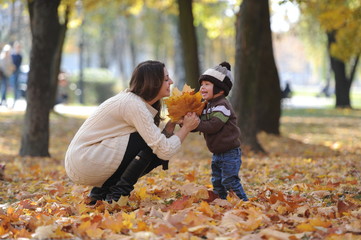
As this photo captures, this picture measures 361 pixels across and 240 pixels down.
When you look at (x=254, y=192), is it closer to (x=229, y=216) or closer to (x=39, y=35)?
(x=229, y=216)

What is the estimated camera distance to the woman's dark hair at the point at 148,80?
536 centimetres

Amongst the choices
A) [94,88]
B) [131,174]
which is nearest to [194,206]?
[131,174]

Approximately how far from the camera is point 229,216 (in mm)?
4523

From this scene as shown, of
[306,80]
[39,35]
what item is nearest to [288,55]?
[306,80]

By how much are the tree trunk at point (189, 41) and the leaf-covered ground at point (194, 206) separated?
20.7 ft

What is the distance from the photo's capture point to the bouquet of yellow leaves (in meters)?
5.43

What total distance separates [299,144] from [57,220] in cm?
1039

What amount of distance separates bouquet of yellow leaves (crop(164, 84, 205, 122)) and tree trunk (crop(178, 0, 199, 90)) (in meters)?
10.1

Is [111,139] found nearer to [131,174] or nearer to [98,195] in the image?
[131,174]

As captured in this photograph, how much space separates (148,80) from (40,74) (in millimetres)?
5912

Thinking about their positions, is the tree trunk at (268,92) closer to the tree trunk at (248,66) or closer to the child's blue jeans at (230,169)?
the tree trunk at (248,66)

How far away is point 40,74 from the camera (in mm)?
10867

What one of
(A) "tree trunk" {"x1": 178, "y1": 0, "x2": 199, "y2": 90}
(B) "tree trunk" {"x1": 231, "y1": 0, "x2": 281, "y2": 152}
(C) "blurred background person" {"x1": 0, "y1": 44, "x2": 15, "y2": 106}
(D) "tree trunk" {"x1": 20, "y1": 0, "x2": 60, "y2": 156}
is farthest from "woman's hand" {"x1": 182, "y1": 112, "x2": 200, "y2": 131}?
(C) "blurred background person" {"x1": 0, "y1": 44, "x2": 15, "y2": 106}

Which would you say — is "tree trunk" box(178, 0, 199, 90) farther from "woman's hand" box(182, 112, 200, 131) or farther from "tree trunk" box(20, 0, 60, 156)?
"woman's hand" box(182, 112, 200, 131)
